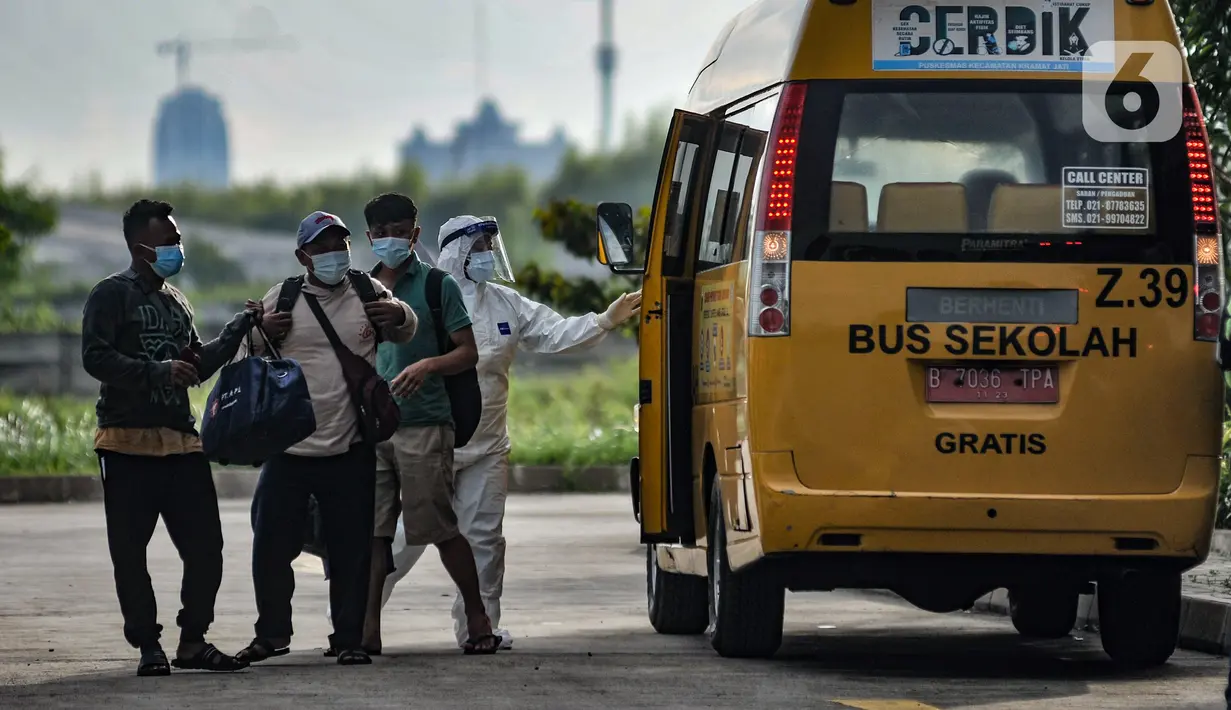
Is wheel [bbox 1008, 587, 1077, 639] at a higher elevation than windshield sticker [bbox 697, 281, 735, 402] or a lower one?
lower

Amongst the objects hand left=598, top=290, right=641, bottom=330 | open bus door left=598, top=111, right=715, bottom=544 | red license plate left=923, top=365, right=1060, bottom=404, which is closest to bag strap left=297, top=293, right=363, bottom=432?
open bus door left=598, top=111, right=715, bottom=544

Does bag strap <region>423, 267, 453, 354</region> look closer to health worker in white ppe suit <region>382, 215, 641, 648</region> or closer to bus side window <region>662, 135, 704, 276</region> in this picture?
health worker in white ppe suit <region>382, 215, 641, 648</region>

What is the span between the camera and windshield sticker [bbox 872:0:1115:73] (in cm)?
901

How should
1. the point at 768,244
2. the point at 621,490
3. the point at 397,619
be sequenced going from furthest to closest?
the point at 621,490 → the point at 397,619 → the point at 768,244

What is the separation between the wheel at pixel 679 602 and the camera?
37.6 ft

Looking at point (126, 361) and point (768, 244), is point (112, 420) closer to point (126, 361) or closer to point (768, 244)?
point (126, 361)

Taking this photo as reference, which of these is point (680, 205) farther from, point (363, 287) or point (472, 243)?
point (363, 287)

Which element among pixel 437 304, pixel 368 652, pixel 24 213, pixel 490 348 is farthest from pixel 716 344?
pixel 24 213

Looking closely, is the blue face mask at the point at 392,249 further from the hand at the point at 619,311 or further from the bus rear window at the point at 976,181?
the bus rear window at the point at 976,181

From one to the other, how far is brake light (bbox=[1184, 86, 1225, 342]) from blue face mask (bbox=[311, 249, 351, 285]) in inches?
126

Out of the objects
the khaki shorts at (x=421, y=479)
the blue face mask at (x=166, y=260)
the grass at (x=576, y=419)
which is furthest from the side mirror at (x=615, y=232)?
the grass at (x=576, y=419)

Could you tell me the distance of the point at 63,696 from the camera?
851cm

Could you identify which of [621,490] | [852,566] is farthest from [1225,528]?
[621,490]

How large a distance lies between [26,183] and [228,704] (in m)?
43.4
